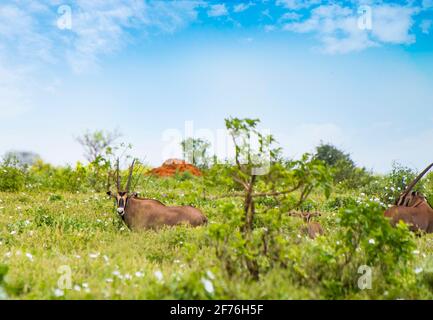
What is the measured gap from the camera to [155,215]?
33.9ft

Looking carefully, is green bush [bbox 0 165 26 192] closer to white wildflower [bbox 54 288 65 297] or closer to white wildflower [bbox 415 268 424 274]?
white wildflower [bbox 54 288 65 297]

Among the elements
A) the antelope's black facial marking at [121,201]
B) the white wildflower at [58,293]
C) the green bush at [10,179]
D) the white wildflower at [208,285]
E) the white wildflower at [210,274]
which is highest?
the green bush at [10,179]

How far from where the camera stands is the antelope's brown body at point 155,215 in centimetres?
1021

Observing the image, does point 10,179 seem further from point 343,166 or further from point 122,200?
point 343,166

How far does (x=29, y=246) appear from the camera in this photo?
7883mm

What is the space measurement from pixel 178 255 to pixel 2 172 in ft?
43.6

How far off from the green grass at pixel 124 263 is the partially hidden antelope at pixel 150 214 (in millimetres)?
344

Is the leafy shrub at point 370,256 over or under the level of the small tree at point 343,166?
under

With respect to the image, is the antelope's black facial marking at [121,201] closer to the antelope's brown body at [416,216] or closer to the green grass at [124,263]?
the green grass at [124,263]

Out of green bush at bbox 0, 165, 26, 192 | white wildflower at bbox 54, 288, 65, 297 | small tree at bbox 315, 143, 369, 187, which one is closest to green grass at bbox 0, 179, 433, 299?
white wildflower at bbox 54, 288, 65, 297

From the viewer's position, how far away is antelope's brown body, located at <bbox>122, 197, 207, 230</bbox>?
1021 centimetres

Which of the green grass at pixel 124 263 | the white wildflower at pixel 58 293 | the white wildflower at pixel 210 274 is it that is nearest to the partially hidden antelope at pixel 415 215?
the green grass at pixel 124 263

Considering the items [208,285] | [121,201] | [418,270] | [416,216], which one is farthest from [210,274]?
[416,216]
